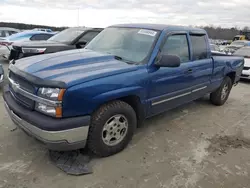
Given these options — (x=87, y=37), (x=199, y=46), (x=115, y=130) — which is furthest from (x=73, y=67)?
(x=87, y=37)

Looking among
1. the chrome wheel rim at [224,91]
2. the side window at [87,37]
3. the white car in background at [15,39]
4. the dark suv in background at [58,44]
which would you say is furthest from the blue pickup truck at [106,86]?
the white car in background at [15,39]

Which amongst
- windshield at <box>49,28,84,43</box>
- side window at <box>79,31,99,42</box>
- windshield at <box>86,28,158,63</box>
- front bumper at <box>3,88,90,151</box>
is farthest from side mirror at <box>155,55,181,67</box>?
windshield at <box>49,28,84,43</box>

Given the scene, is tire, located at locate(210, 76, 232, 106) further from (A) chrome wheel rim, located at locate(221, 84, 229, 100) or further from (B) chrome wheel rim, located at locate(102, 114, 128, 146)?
(B) chrome wheel rim, located at locate(102, 114, 128, 146)

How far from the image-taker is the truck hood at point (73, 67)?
2.86 metres

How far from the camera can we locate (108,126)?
10.6 feet

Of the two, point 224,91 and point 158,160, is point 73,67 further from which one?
point 224,91

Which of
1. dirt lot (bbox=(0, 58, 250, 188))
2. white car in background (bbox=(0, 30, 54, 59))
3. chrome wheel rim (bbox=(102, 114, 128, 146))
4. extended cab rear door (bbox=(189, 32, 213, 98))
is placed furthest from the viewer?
white car in background (bbox=(0, 30, 54, 59))

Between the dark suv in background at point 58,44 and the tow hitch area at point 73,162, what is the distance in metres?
4.59

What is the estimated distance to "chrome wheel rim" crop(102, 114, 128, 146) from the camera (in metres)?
3.23

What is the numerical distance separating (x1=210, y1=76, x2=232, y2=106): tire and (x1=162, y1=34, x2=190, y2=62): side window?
1.96 meters

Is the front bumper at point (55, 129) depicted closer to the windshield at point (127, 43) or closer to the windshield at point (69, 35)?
the windshield at point (127, 43)

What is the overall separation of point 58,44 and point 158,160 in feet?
18.3

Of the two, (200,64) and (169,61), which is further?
(200,64)

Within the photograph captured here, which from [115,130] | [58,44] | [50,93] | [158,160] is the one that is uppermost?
[50,93]
